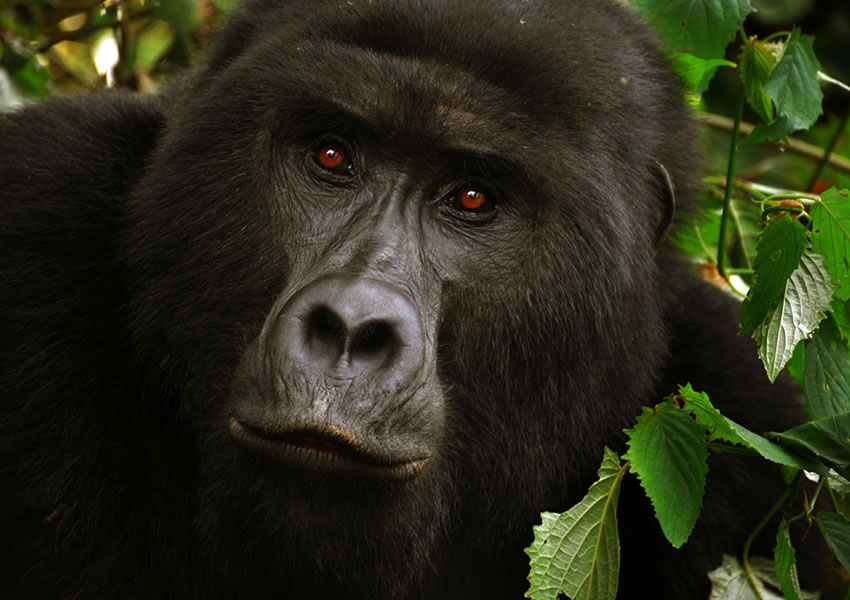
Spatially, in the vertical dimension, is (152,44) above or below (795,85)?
below

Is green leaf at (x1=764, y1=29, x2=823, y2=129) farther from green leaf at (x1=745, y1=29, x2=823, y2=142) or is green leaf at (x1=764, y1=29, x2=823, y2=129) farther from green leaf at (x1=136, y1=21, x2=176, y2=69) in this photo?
green leaf at (x1=136, y1=21, x2=176, y2=69)

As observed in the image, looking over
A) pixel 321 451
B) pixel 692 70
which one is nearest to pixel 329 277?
pixel 321 451

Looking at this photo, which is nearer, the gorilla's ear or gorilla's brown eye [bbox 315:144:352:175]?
gorilla's brown eye [bbox 315:144:352:175]

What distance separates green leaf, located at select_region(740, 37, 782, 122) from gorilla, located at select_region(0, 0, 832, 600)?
48 cm

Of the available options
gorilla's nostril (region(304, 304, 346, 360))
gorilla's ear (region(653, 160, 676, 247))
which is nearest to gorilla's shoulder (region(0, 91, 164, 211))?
gorilla's nostril (region(304, 304, 346, 360))

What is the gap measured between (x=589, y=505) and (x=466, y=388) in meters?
0.47

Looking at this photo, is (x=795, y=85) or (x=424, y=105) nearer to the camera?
(x=424, y=105)

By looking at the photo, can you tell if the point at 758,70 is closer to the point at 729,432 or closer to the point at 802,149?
the point at 729,432

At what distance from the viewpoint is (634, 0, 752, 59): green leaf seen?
12.1 feet

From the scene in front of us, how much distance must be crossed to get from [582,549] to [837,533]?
690mm

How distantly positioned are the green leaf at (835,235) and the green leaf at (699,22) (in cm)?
80

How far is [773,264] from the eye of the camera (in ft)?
→ 10.2

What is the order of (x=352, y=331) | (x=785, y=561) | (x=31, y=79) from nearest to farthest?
(x=352, y=331) → (x=785, y=561) → (x=31, y=79)

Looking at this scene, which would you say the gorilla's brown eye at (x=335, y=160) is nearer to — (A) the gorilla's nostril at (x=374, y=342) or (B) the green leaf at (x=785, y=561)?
(A) the gorilla's nostril at (x=374, y=342)
